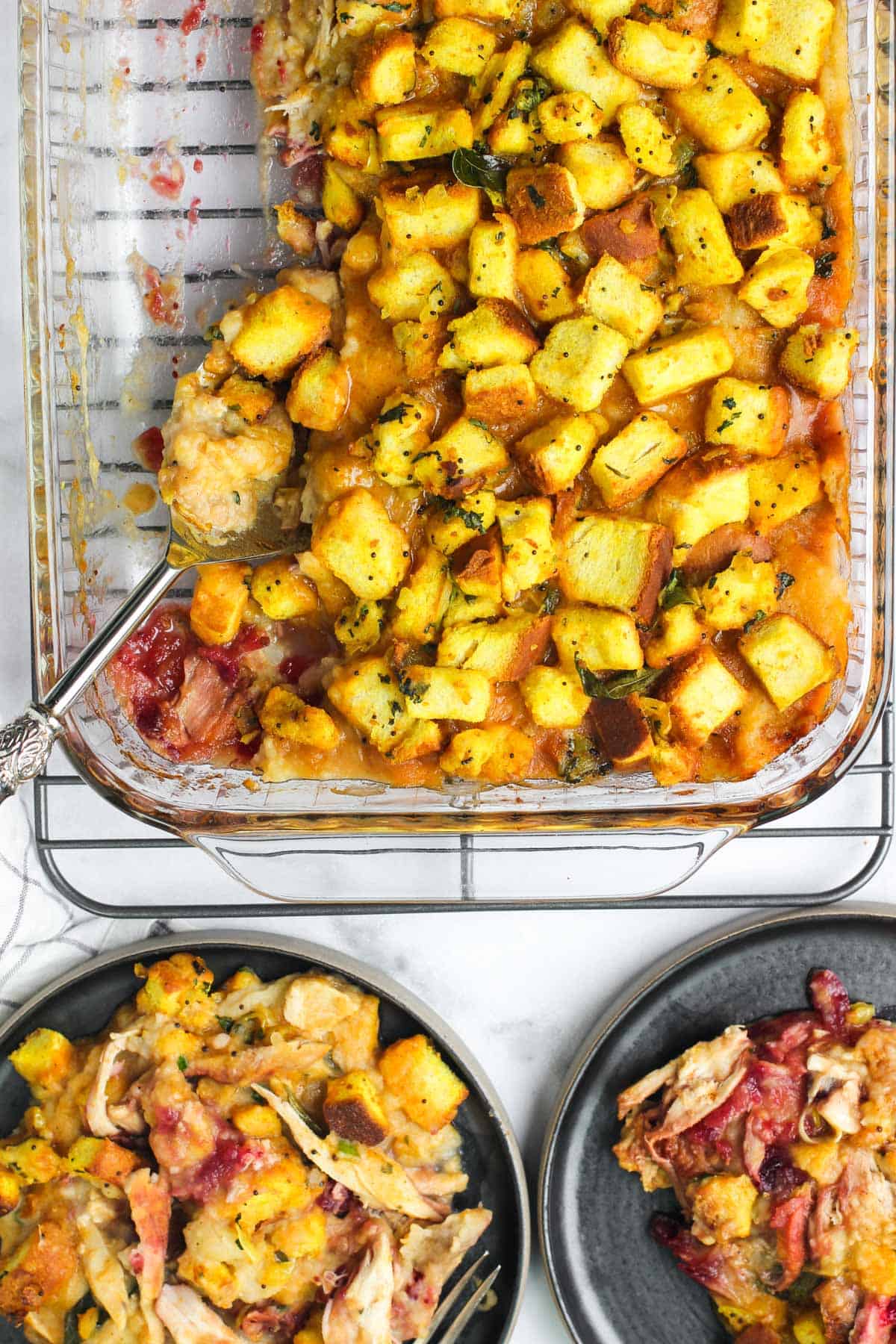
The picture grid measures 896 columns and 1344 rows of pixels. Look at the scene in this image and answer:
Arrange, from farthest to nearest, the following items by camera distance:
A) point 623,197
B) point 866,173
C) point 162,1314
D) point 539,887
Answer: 1. point 539,887
2. point 162,1314
3. point 866,173
4. point 623,197

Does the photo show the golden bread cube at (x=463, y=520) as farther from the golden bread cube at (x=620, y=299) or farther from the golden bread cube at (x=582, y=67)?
the golden bread cube at (x=582, y=67)

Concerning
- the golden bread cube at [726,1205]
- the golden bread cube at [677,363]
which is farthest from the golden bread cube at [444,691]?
the golden bread cube at [726,1205]

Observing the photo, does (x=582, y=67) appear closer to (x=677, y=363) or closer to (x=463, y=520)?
(x=677, y=363)

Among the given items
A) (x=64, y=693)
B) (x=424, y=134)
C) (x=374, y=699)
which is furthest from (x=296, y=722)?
(x=424, y=134)

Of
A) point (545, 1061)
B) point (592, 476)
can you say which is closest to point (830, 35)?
point (592, 476)

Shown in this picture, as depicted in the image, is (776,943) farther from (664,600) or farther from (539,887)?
(664,600)
